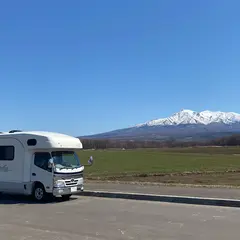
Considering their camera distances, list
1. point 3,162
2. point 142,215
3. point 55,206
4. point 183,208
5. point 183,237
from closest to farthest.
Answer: point 183,237 < point 142,215 < point 183,208 < point 55,206 < point 3,162

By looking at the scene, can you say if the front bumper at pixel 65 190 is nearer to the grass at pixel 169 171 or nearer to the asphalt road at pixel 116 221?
the asphalt road at pixel 116 221

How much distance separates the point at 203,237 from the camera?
930cm

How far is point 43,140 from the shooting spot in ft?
53.1

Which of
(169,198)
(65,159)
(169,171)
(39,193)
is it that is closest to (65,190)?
(39,193)

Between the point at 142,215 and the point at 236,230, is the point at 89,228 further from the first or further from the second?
the point at 236,230

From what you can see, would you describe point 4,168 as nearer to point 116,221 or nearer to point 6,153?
point 6,153

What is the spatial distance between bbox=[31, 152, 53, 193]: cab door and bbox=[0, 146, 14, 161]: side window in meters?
1.17

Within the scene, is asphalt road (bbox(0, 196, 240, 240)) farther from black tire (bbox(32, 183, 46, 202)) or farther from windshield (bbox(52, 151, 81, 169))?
windshield (bbox(52, 151, 81, 169))

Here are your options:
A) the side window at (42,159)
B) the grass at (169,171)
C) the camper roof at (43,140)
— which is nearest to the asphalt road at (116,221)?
the side window at (42,159)

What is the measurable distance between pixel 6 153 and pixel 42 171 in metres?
2.10

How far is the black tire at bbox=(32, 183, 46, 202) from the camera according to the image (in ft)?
52.7

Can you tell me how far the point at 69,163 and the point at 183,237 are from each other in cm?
801

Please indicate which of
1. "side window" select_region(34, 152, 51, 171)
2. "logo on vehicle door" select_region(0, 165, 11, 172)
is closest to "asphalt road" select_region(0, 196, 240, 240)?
"side window" select_region(34, 152, 51, 171)

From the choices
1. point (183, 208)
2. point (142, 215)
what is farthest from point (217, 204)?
point (142, 215)
